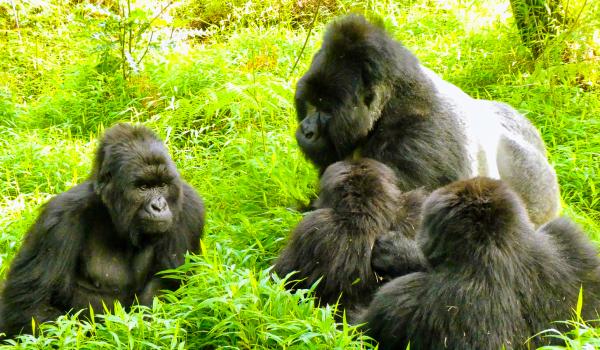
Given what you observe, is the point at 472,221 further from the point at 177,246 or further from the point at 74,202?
the point at 74,202

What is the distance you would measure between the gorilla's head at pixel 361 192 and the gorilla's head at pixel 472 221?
59 centimetres

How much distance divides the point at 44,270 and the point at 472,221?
90.4 inches

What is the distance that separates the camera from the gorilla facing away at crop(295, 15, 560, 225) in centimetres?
493

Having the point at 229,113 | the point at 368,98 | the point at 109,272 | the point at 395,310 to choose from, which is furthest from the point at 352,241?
the point at 229,113

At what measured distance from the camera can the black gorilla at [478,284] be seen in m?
3.53

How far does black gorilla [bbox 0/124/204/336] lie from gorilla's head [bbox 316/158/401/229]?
90cm

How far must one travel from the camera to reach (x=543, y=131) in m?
6.94

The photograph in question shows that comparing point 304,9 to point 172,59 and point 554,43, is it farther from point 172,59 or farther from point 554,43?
point 554,43

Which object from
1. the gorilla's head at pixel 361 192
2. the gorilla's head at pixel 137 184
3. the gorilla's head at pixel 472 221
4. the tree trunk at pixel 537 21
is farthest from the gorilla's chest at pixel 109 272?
the tree trunk at pixel 537 21

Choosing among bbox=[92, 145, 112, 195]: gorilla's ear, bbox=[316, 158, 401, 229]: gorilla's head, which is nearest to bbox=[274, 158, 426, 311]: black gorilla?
bbox=[316, 158, 401, 229]: gorilla's head

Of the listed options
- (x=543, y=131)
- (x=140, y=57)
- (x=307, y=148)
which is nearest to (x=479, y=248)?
(x=307, y=148)

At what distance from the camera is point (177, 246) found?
15.4 feet

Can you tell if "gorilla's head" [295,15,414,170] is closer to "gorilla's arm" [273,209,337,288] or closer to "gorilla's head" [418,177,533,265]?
"gorilla's arm" [273,209,337,288]

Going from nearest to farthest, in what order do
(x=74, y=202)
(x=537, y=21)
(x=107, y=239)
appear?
(x=74, y=202) < (x=107, y=239) < (x=537, y=21)
